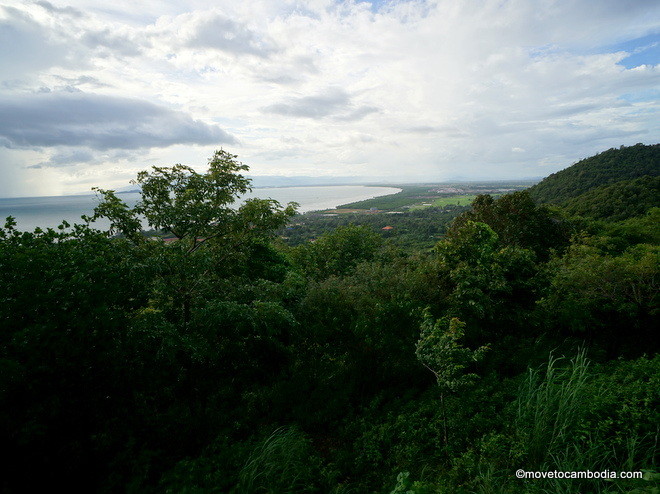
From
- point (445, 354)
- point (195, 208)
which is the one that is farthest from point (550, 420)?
point (195, 208)

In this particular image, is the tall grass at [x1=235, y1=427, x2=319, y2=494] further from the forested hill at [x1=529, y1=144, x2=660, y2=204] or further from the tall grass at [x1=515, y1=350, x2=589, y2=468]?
the forested hill at [x1=529, y1=144, x2=660, y2=204]

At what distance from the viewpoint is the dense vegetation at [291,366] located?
15.7ft

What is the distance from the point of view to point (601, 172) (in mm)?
55406

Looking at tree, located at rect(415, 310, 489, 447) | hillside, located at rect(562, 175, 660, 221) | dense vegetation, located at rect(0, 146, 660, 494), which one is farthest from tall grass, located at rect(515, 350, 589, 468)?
hillside, located at rect(562, 175, 660, 221)

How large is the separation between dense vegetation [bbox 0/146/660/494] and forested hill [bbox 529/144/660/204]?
51960 millimetres

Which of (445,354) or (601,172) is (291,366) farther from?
(601,172)

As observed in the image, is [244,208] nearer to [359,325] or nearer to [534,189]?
[359,325]

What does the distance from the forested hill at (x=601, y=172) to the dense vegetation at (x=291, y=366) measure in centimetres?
5196

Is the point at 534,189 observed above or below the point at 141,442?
above

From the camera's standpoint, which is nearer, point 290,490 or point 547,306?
point 290,490

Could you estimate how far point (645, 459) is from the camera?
4027 millimetres

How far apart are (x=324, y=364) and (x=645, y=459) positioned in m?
6.03

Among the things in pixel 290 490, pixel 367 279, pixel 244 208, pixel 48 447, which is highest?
pixel 244 208

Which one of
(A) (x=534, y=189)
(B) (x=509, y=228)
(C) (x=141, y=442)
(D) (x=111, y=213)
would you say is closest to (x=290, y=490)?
(C) (x=141, y=442)
